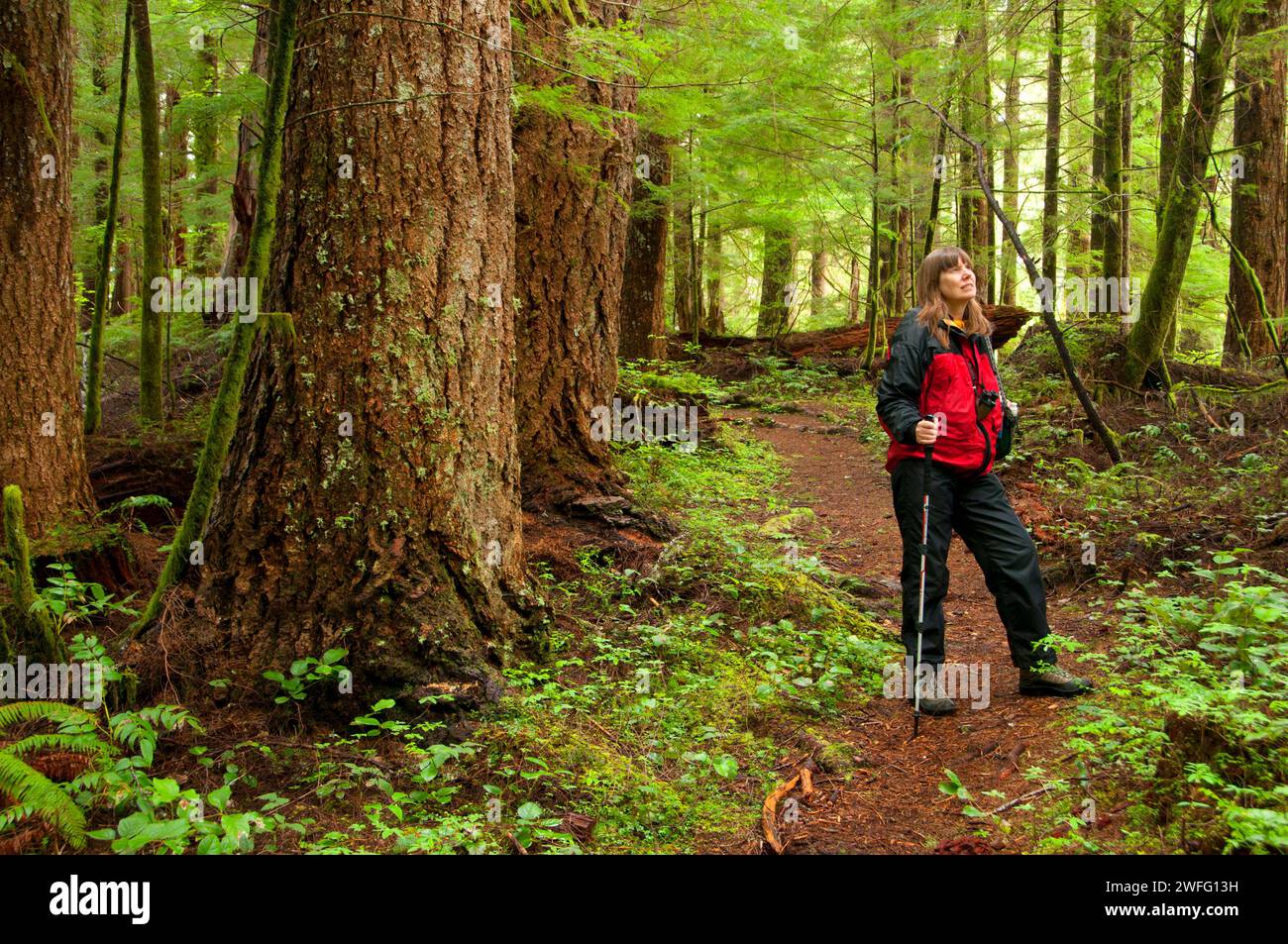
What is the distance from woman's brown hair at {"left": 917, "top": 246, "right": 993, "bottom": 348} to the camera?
4617 millimetres

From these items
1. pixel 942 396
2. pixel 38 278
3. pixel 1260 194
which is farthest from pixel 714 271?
pixel 942 396

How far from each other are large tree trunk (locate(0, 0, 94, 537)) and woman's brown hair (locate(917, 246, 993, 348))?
19.4 ft

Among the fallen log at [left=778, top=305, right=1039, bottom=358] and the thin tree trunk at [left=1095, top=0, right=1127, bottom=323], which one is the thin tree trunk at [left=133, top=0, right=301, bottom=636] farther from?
the fallen log at [left=778, top=305, right=1039, bottom=358]

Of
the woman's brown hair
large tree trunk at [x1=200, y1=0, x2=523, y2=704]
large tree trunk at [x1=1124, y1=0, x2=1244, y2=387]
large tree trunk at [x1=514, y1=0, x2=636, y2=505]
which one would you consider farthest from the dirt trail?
large tree trunk at [x1=1124, y1=0, x2=1244, y2=387]

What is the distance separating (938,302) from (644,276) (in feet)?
27.7

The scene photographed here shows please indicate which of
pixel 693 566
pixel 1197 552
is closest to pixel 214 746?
pixel 693 566

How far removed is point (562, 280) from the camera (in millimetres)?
6617

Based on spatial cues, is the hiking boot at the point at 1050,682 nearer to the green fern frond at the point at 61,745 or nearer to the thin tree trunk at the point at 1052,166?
the green fern frond at the point at 61,745

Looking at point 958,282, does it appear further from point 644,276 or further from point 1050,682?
point 644,276

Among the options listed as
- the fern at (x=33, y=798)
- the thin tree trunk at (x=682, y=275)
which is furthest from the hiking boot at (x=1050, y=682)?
A: the thin tree trunk at (x=682, y=275)
